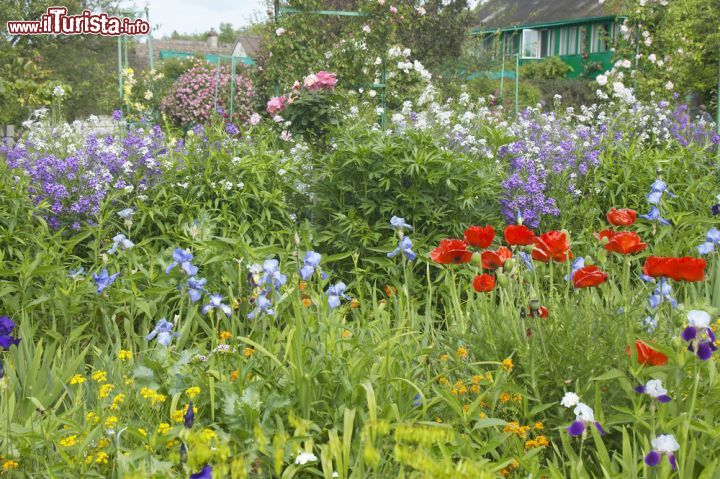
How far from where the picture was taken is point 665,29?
36.2ft

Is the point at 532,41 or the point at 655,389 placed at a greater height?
the point at 532,41

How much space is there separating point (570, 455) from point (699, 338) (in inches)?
19.3


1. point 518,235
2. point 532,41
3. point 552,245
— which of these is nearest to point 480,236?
point 518,235

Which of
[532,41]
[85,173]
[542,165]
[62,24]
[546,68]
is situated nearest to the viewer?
[85,173]

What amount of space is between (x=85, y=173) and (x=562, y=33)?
2571cm

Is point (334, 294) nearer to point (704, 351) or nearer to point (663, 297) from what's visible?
point (663, 297)

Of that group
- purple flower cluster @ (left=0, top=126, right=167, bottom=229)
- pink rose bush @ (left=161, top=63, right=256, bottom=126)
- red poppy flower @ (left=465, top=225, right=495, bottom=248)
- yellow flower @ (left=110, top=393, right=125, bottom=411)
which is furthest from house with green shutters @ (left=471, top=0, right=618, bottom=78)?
yellow flower @ (left=110, top=393, right=125, bottom=411)

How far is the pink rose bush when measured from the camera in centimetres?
1408

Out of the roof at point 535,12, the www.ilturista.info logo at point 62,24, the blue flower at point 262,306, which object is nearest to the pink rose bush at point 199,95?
the www.ilturista.info logo at point 62,24

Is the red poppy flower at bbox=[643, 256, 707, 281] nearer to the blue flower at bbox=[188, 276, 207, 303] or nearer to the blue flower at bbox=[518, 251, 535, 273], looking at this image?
the blue flower at bbox=[518, 251, 535, 273]

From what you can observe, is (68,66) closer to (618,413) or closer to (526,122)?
(526,122)

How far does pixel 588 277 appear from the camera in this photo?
216cm

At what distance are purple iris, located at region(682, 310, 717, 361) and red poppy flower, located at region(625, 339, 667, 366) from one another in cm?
14

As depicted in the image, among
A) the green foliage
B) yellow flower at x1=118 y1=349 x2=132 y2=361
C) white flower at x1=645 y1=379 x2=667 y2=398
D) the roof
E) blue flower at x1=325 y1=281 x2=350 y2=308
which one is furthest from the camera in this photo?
the roof
